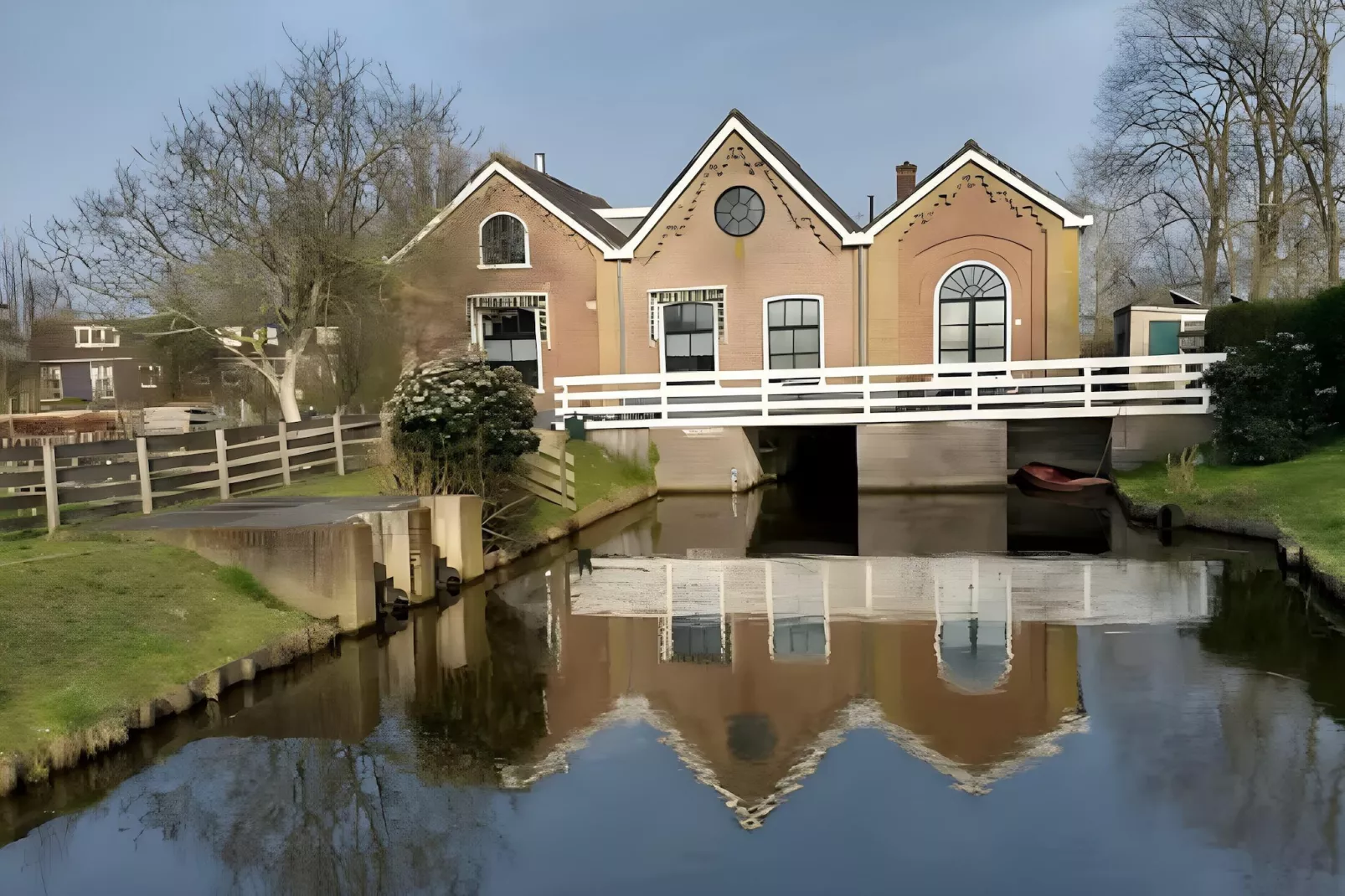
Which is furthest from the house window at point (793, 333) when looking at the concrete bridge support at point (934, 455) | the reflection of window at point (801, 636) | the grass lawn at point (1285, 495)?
the reflection of window at point (801, 636)

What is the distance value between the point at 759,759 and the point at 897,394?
18.4 metres

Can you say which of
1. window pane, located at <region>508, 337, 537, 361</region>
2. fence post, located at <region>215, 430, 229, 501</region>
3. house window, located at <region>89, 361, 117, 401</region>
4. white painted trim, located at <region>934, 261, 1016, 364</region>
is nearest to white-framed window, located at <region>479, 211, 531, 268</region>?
window pane, located at <region>508, 337, 537, 361</region>

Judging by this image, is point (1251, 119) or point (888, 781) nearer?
point (888, 781)

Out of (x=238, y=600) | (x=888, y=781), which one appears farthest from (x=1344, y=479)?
(x=238, y=600)

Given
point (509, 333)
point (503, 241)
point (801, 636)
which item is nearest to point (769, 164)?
point (503, 241)

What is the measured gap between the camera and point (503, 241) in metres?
27.7

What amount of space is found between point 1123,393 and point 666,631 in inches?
569

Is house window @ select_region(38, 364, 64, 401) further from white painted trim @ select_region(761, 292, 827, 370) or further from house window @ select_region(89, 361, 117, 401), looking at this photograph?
white painted trim @ select_region(761, 292, 827, 370)

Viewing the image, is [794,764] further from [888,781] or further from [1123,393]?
[1123,393]

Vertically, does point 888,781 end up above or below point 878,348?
below

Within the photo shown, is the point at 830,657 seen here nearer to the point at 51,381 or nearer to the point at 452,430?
the point at 452,430

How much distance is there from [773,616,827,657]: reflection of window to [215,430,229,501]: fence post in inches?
331

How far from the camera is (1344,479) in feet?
53.0

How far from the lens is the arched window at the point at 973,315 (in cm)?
2531
